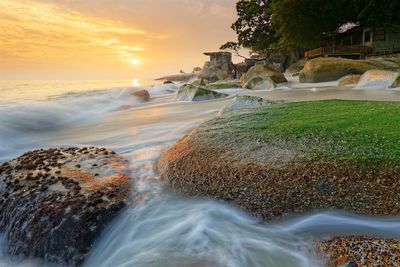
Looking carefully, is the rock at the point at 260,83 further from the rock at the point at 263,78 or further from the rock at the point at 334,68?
the rock at the point at 334,68

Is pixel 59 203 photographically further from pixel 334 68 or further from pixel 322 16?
pixel 322 16

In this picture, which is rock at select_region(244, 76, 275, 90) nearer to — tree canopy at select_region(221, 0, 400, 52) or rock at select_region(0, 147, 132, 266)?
tree canopy at select_region(221, 0, 400, 52)

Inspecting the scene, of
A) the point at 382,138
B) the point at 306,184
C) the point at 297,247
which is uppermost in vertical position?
the point at 382,138

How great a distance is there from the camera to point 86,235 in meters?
3.28

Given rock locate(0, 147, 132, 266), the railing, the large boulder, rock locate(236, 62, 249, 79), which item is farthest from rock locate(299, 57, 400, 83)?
rock locate(236, 62, 249, 79)

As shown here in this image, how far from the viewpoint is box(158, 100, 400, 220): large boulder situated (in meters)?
3.09

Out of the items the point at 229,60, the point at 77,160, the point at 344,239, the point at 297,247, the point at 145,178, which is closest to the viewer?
the point at 344,239

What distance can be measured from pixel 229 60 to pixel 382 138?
37.0 m

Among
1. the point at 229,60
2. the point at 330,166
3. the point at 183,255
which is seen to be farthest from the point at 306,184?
the point at 229,60

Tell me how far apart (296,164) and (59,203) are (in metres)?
2.54

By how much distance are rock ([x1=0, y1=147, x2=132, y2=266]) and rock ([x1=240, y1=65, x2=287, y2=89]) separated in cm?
1447

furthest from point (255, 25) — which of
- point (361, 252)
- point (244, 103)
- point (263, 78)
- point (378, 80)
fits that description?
point (361, 252)

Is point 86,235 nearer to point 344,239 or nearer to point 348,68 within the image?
point 344,239

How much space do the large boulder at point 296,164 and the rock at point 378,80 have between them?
9005 millimetres
